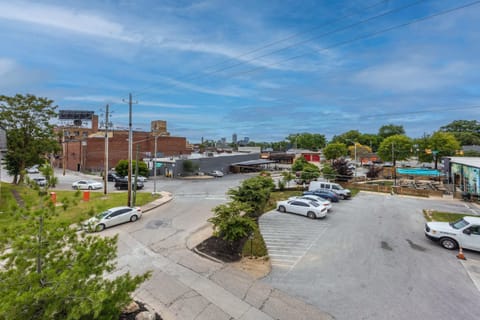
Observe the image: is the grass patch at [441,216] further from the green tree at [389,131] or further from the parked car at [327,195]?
the green tree at [389,131]

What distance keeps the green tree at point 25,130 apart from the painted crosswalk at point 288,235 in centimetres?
2737

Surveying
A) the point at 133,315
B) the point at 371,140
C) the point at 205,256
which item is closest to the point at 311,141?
the point at 371,140

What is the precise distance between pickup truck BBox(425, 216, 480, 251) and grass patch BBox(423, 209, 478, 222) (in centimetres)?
661

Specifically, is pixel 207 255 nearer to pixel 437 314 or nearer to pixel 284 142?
pixel 437 314

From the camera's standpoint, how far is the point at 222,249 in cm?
1352

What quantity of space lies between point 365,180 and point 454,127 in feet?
296

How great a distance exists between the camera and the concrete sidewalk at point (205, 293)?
809 cm

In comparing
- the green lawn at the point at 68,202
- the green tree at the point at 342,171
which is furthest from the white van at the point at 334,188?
the green lawn at the point at 68,202

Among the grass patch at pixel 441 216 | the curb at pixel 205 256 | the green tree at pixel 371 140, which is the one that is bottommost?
the curb at pixel 205 256

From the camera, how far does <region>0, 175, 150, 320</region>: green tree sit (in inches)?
171

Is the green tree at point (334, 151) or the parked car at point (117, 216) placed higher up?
the green tree at point (334, 151)

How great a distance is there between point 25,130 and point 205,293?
31.9m

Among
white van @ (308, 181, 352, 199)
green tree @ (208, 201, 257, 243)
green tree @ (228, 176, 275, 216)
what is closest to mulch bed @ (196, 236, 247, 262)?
green tree @ (208, 201, 257, 243)

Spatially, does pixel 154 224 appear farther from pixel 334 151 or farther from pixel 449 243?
pixel 334 151
